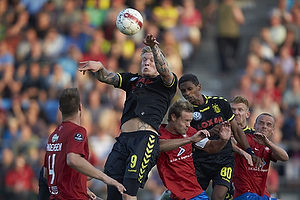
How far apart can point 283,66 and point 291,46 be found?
883mm

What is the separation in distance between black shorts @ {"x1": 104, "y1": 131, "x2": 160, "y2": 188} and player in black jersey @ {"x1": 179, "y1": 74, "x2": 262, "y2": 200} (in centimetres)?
98

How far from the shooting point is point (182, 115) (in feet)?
25.1

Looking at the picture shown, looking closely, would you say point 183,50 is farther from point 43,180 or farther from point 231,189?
point 43,180

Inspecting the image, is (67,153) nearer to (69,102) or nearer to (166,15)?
(69,102)

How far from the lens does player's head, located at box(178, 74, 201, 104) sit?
8070 millimetres

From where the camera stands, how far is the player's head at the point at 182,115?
7.64m

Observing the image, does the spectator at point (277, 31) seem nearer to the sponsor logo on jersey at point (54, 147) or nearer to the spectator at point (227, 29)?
the spectator at point (227, 29)

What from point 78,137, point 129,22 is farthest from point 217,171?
point 78,137

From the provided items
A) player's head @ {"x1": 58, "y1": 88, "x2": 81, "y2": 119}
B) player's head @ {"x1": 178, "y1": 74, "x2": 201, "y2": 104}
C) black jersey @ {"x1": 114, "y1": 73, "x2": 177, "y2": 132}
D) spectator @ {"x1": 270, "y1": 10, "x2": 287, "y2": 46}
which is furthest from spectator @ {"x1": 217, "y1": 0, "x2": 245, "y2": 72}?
player's head @ {"x1": 58, "y1": 88, "x2": 81, "y2": 119}

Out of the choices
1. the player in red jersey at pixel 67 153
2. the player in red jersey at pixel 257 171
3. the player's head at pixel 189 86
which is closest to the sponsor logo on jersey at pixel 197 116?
the player's head at pixel 189 86

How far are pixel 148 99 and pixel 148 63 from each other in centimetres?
48

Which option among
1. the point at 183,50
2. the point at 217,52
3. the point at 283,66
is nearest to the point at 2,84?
the point at 183,50

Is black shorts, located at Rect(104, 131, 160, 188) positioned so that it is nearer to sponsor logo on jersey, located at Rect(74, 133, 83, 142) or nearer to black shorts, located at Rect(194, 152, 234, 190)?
sponsor logo on jersey, located at Rect(74, 133, 83, 142)

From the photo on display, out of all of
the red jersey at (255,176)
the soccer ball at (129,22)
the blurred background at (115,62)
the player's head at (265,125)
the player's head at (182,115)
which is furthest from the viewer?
the blurred background at (115,62)
